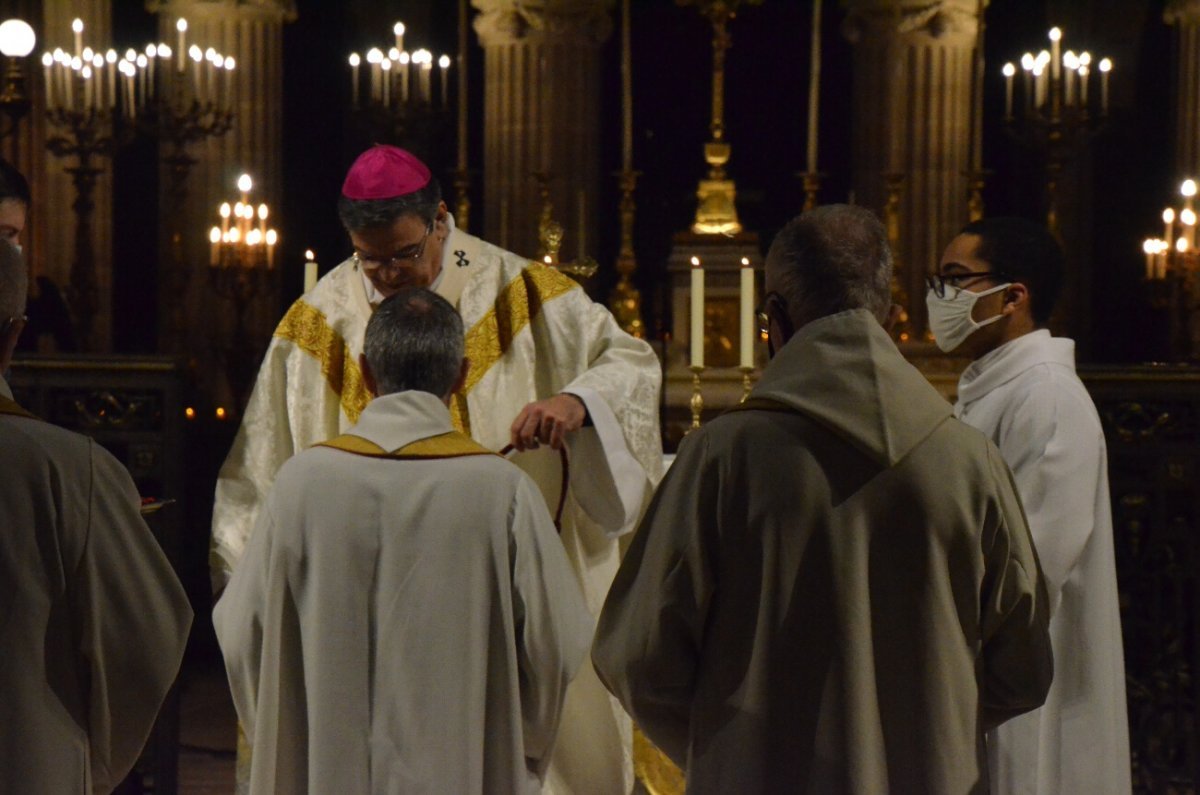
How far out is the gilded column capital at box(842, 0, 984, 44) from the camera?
→ 1121cm

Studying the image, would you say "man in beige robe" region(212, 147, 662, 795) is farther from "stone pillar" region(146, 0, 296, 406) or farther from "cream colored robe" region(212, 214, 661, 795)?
"stone pillar" region(146, 0, 296, 406)

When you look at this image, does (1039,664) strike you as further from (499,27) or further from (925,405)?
(499,27)

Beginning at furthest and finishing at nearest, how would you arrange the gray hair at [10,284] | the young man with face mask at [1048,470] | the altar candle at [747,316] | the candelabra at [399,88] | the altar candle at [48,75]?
the candelabra at [399,88], the altar candle at [48,75], the altar candle at [747,316], the young man with face mask at [1048,470], the gray hair at [10,284]

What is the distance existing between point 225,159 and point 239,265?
1.39 meters

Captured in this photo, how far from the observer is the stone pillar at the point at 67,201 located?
1172 centimetres

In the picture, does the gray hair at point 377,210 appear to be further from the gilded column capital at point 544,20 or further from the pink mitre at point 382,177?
the gilded column capital at point 544,20

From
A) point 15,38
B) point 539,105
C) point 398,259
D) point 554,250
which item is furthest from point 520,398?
point 539,105

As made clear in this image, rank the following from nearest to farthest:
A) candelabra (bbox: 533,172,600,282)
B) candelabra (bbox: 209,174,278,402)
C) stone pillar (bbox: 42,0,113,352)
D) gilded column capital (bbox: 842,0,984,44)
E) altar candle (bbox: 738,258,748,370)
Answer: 1. altar candle (bbox: 738,258,748,370)
2. candelabra (bbox: 533,172,600,282)
3. candelabra (bbox: 209,174,278,402)
4. gilded column capital (bbox: 842,0,984,44)
5. stone pillar (bbox: 42,0,113,352)

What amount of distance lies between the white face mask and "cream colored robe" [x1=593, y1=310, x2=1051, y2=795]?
1.17 metres

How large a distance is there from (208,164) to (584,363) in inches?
323

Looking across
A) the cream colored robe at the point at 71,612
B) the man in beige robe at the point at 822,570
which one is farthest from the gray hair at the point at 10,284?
the man in beige robe at the point at 822,570

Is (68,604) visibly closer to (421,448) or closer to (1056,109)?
(421,448)

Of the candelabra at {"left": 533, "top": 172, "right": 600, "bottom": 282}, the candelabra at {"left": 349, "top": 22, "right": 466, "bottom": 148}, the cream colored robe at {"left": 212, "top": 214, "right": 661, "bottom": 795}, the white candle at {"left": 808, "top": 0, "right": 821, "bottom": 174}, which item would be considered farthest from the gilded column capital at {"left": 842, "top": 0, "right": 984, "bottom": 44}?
the cream colored robe at {"left": 212, "top": 214, "right": 661, "bottom": 795}

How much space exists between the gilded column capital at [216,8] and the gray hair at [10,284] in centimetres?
943
